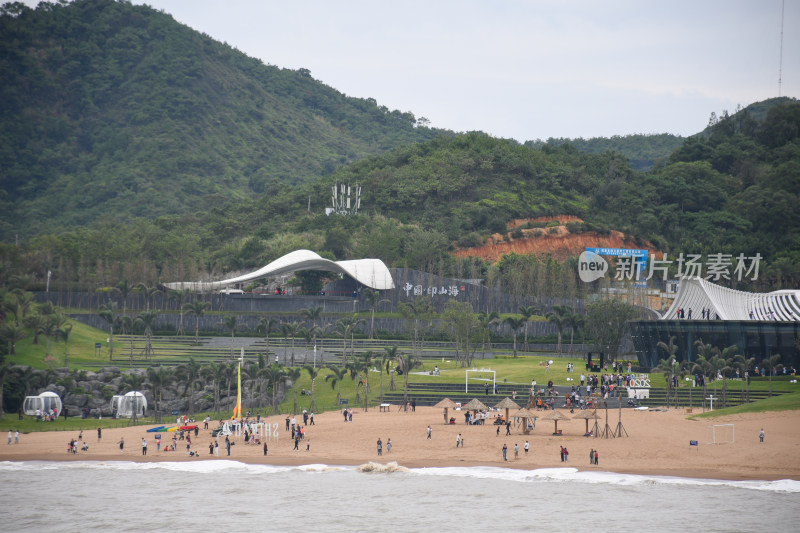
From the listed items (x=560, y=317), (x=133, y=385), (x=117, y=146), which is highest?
(x=117, y=146)

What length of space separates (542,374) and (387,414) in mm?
12214

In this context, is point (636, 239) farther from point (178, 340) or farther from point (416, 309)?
point (178, 340)

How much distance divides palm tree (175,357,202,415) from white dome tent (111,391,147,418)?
2.60 m

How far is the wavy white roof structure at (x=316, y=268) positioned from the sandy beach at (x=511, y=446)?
3354cm

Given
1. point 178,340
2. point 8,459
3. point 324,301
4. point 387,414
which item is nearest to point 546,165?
point 324,301

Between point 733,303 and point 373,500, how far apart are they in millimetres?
39077

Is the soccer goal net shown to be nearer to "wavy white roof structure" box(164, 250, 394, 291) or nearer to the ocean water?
the ocean water

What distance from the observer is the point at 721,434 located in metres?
41.7

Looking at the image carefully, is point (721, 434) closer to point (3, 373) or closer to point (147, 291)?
point (3, 373)

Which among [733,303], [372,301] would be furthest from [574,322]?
[372,301]

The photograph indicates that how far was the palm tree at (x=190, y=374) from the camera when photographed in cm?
5156

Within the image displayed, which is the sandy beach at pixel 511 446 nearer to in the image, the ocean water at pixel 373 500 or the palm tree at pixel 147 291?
the ocean water at pixel 373 500

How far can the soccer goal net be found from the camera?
133 ft

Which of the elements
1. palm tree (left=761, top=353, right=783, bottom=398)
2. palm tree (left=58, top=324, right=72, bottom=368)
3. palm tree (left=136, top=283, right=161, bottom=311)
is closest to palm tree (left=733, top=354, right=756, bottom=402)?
palm tree (left=761, top=353, right=783, bottom=398)
